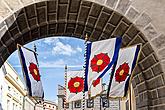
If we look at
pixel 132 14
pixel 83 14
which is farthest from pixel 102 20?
pixel 132 14

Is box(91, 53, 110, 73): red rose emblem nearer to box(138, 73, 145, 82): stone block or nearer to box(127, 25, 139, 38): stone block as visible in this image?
box(127, 25, 139, 38): stone block

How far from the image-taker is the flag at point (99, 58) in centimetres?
718

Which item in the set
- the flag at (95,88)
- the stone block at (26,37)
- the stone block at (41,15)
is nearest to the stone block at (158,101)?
the flag at (95,88)

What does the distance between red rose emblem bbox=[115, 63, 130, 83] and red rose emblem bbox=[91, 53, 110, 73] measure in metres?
0.39

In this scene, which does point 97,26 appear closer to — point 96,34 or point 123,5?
point 96,34

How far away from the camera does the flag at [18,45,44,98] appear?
25.3 feet

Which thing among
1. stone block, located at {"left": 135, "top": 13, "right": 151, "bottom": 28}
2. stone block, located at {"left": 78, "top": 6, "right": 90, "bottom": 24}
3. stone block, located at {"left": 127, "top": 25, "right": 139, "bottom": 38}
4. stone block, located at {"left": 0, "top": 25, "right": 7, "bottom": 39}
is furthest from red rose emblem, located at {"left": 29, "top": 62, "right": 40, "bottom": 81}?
stone block, located at {"left": 135, "top": 13, "right": 151, "bottom": 28}

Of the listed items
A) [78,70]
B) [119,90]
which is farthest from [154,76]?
[78,70]

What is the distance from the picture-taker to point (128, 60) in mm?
7461

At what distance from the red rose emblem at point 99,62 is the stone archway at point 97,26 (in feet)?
3.20

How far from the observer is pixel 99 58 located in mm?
7215

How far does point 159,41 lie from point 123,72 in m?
0.99

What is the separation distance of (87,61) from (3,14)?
195cm

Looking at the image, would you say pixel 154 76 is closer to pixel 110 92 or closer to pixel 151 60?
pixel 151 60
